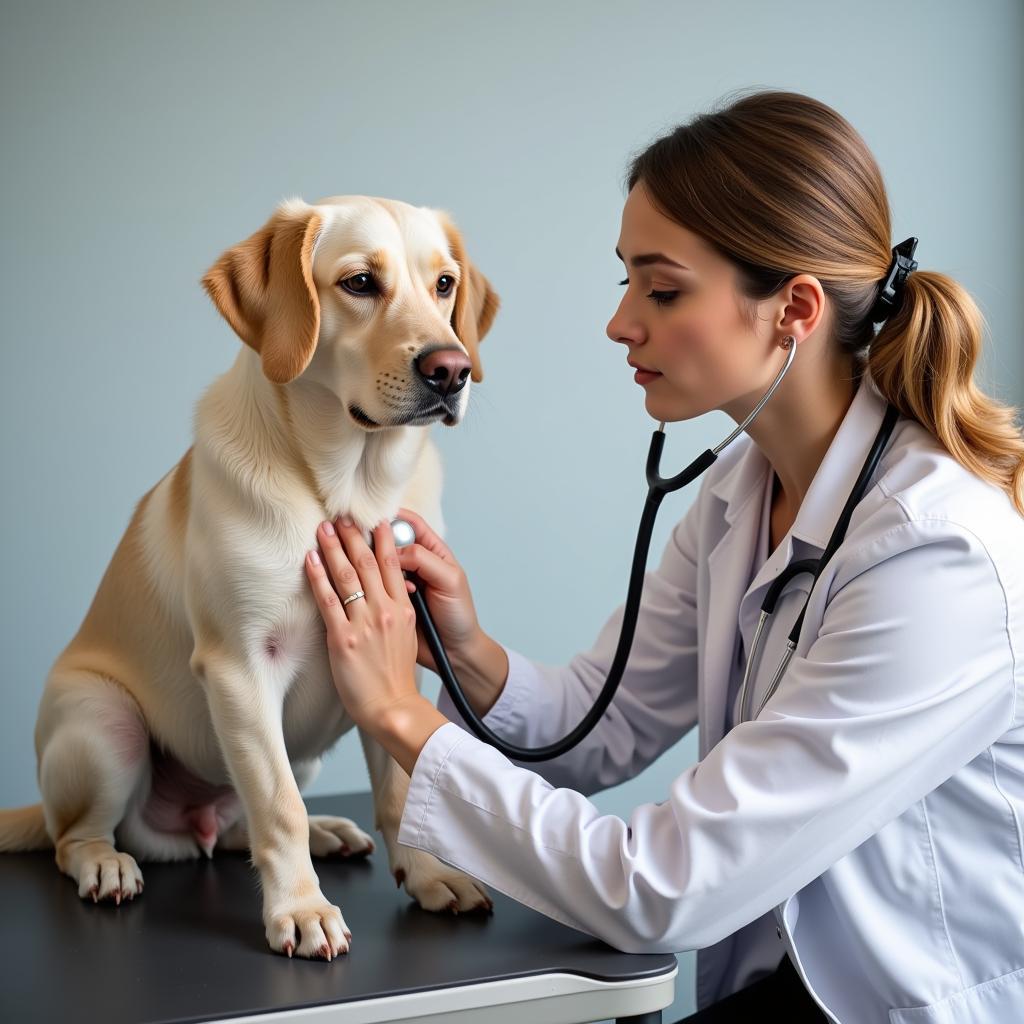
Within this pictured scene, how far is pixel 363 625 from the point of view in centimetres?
131

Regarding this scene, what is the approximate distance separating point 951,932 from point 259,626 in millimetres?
798

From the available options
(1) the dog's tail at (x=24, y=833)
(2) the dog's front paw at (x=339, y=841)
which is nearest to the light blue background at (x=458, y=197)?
(1) the dog's tail at (x=24, y=833)

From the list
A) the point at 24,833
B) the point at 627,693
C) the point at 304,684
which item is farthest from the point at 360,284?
the point at 24,833

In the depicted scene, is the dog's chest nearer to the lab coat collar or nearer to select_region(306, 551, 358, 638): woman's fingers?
select_region(306, 551, 358, 638): woman's fingers

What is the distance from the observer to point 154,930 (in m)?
1.26

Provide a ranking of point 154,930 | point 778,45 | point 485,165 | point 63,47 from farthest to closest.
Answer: point 778,45 < point 485,165 < point 63,47 < point 154,930

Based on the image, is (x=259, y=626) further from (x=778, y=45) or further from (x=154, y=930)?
(x=778, y=45)

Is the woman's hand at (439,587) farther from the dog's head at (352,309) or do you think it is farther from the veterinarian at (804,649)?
the dog's head at (352,309)

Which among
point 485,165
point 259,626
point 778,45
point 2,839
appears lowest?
point 2,839

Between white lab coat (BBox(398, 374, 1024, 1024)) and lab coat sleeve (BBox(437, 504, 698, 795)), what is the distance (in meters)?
0.34

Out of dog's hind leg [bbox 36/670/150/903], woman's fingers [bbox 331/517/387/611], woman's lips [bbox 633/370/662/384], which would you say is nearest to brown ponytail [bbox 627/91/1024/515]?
woman's lips [bbox 633/370/662/384]

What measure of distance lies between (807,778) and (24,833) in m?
1.09

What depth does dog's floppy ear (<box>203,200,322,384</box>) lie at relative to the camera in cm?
128

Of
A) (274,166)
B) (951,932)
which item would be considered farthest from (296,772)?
(274,166)
